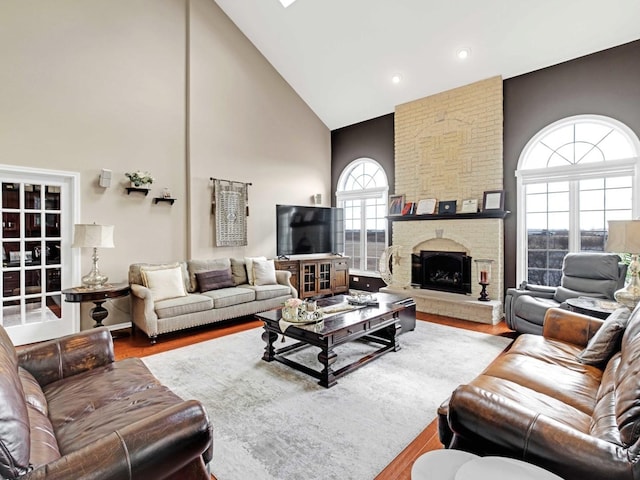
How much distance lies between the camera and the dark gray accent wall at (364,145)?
659 centimetres

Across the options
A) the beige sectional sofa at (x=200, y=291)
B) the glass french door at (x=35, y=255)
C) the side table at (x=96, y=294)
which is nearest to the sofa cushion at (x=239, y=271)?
the beige sectional sofa at (x=200, y=291)

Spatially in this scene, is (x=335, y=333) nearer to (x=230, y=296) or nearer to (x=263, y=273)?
(x=230, y=296)

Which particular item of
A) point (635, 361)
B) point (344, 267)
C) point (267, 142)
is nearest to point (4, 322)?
point (267, 142)

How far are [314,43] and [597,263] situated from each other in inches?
196

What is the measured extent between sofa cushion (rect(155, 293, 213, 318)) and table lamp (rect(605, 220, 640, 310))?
174 inches

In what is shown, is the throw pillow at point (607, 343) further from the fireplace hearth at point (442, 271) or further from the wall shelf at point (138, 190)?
the wall shelf at point (138, 190)

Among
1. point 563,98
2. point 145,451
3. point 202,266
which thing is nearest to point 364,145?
point 563,98

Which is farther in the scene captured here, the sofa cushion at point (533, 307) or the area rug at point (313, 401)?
the sofa cushion at point (533, 307)

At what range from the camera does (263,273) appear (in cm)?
543

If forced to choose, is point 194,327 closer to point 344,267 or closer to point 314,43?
point 344,267

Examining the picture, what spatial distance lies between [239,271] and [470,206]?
12.2 ft

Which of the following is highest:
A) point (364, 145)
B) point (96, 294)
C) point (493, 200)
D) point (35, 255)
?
point (364, 145)

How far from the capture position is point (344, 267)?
6.92 meters

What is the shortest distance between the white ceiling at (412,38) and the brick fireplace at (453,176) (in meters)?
0.31
